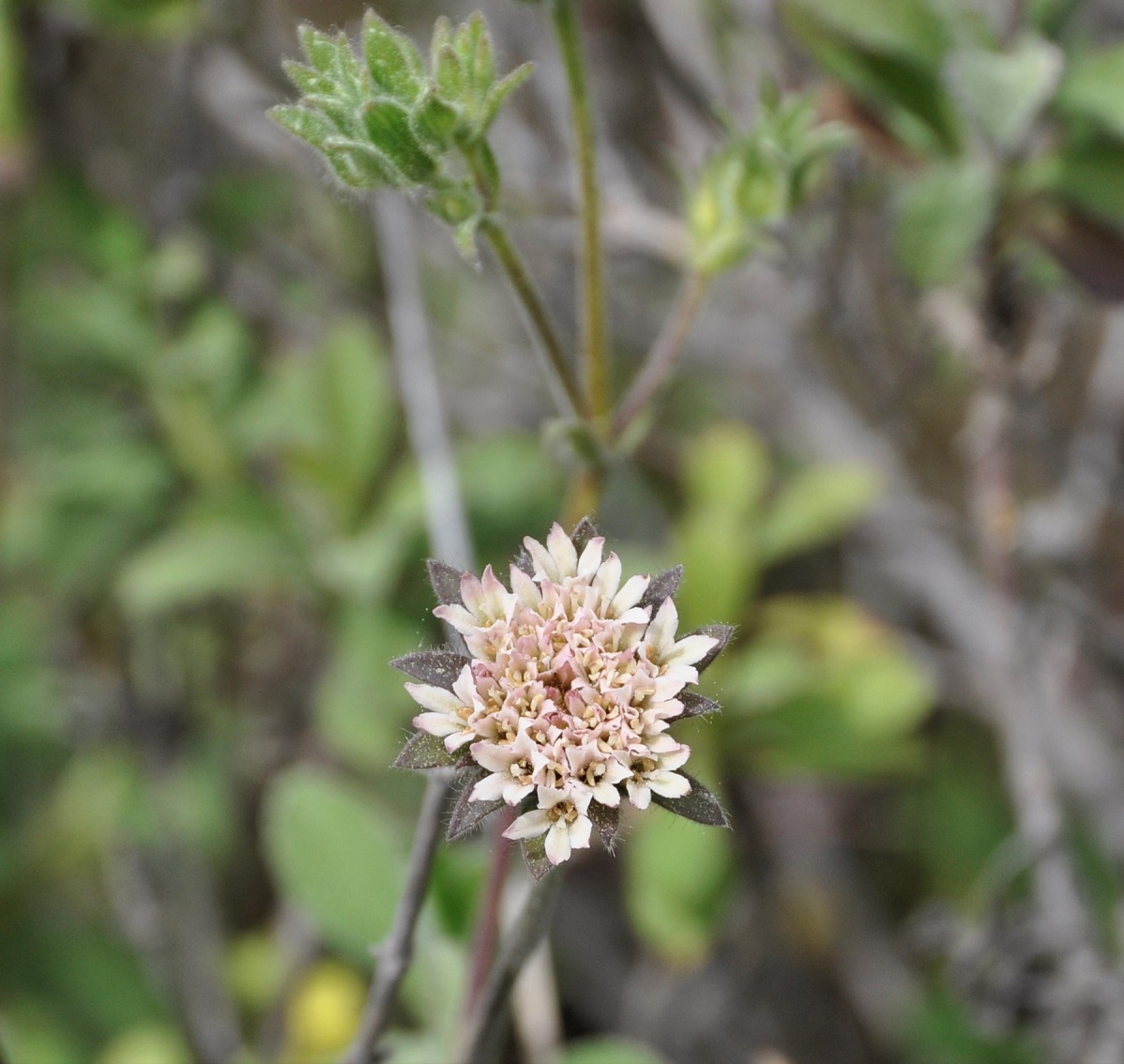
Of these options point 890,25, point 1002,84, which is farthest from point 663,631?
point 890,25

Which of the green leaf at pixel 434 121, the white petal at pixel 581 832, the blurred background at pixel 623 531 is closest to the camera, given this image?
the white petal at pixel 581 832

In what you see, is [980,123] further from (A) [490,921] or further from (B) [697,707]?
(A) [490,921]

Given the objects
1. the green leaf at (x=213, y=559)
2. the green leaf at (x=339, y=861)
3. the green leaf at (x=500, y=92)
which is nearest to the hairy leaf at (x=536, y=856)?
the green leaf at (x=500, y=92)

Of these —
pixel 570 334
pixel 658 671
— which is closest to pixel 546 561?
pixel 658 671

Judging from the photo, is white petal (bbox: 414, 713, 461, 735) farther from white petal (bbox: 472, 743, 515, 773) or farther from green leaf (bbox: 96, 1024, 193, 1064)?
green leaf (bbox: 96, 1024, 193, 1064)

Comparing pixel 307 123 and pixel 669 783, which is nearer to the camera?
pixel 669 783

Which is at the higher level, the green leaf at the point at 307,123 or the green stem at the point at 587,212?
the green stem at the point at 587,212

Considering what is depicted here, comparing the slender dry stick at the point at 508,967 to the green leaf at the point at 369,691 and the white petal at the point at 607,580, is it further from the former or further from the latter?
the green leaf at the point at 369,691

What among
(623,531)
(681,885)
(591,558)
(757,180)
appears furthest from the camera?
(623,531)
